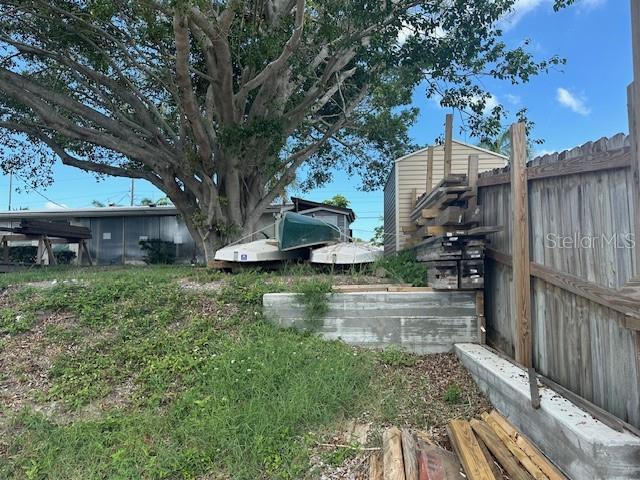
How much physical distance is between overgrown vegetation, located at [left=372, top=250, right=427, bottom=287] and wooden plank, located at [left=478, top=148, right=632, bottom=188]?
7.64 feet

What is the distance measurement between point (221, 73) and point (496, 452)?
7378 millimetres

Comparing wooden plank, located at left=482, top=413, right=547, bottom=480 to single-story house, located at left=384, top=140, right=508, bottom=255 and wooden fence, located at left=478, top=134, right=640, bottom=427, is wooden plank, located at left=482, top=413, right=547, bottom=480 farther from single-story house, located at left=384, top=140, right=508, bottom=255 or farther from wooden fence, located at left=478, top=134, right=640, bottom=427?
single-story house, located at left=384, top=140, right=508, bottom=255

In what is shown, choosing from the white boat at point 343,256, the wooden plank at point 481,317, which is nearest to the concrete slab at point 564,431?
the wooden plank at point 481,317

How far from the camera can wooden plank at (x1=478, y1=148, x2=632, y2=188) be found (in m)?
2.64

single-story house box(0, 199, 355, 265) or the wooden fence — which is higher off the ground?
single-story house box(0, 199, 355, 265)

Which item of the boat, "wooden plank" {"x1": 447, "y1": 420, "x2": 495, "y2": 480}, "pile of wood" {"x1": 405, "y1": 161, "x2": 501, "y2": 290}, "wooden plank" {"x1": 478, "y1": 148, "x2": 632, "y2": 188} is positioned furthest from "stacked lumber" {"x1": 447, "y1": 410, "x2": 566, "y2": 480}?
the boat

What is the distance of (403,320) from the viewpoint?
514 centimetres

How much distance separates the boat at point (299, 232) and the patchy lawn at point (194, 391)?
135 cm

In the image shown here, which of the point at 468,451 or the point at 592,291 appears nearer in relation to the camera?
the point at 592,291

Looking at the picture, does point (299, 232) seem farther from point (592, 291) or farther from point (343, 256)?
point (592, 291)

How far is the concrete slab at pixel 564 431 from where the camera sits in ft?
7.50

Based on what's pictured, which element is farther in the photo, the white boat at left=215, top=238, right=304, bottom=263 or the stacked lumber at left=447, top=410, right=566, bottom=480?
the white boat at left=215, top=238, right=304, bottom=263

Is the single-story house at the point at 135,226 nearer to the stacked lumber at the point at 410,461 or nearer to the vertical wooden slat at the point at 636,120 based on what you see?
the stacked lumber at the point at 410,461

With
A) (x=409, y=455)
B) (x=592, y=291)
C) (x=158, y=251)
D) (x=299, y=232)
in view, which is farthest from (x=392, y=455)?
(x=158, y=251)
